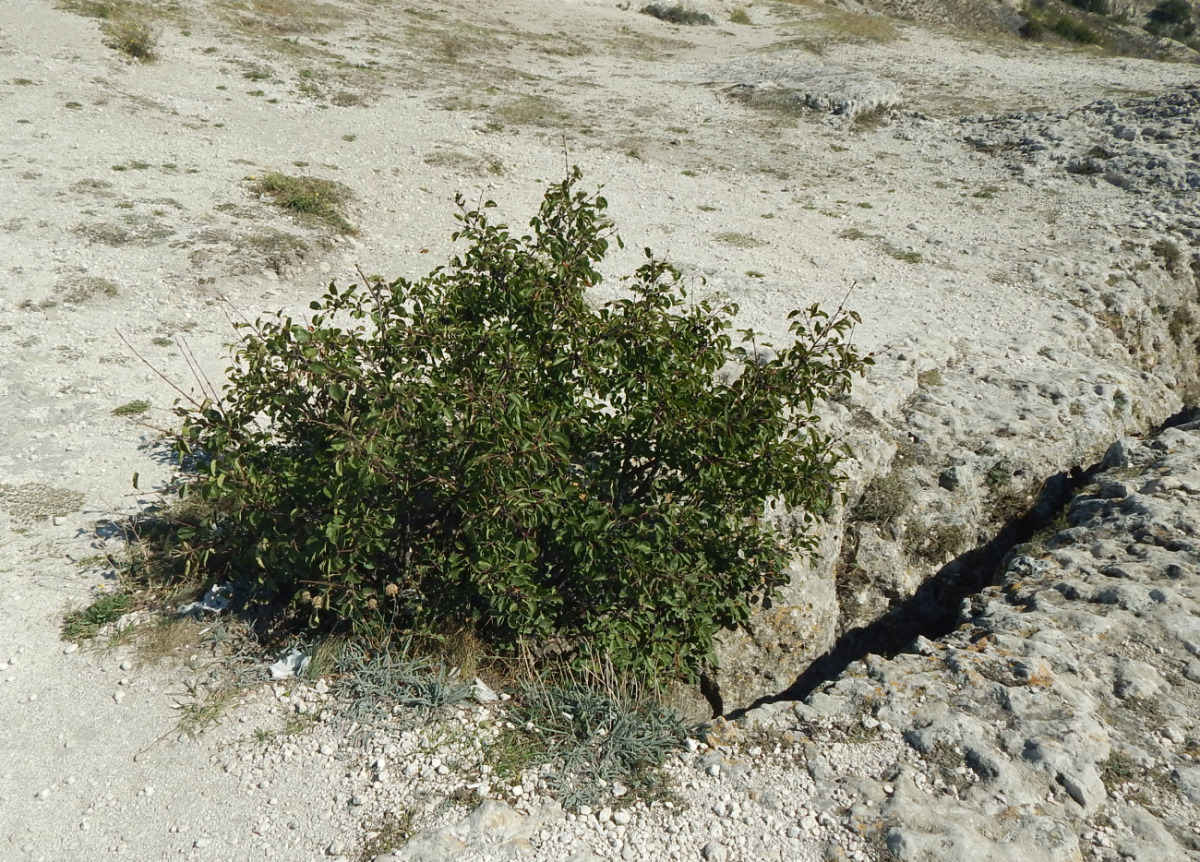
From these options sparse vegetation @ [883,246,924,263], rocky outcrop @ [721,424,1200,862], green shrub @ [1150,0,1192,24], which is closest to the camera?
rocky outcrop @ [721,424,1200,862]

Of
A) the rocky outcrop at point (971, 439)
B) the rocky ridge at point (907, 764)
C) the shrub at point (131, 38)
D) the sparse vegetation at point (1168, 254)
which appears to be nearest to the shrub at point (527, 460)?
the rocky ridge at point (907, 764)

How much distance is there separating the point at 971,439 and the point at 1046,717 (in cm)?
469

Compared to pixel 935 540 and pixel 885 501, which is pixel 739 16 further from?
pixel 935 540

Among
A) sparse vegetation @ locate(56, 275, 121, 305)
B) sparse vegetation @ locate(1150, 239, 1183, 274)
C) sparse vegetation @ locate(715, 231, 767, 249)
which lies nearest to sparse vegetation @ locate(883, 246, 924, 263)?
sparse vegetation @ locate(715, 231, 767, 249)

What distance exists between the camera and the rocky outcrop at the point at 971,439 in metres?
7.22

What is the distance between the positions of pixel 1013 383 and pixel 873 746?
6867mm

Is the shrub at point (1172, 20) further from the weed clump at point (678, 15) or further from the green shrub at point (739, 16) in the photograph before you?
the weed clump at point (678, 15)

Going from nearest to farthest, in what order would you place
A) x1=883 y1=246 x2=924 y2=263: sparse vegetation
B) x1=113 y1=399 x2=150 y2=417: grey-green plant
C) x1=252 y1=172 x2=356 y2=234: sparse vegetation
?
x1=113 y1=399 x2=150 y2=417: grey-green plant, x1=252 y1=172 x2=356 y2=234: sparse vegetation, x1=883 y1=246 x2=924 y2=263: sparse vegetation

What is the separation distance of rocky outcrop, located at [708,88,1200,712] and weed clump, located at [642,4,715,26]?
84.4 feet

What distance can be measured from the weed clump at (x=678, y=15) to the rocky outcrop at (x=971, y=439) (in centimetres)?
2573

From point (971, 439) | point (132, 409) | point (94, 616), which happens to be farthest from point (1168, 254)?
point (94, 616)

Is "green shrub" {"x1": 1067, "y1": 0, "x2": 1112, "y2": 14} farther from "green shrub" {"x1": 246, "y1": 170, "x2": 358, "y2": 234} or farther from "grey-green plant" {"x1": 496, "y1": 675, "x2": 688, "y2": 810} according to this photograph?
"grey-green plant" {"x1": 496, "y1": 675, "x2": 688, "y2": 810}

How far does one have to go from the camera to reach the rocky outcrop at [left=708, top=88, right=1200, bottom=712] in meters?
7.22

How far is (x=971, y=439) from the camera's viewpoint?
920 cm
